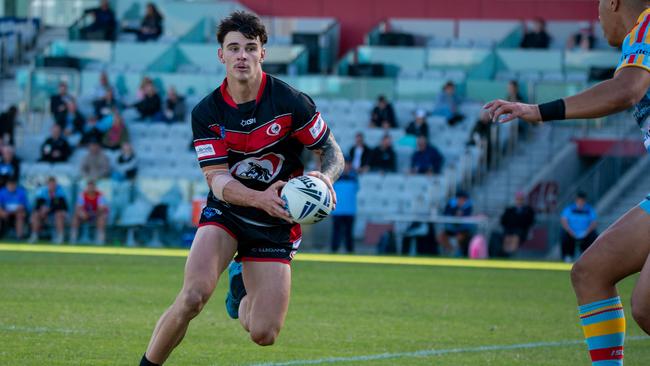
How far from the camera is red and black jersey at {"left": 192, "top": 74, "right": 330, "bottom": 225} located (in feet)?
26.9

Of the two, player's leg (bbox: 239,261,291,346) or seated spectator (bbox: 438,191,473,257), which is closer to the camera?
player's leg (bbox: 239,261,291,346)

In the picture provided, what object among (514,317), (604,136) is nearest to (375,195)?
(604,136)

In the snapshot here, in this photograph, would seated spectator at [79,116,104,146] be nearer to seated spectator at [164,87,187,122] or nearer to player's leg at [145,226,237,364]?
seated spectator at [164,87,187,122]

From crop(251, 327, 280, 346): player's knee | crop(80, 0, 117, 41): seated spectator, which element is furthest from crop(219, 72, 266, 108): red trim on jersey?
crop(80, 0, 117, 41): seated spectator

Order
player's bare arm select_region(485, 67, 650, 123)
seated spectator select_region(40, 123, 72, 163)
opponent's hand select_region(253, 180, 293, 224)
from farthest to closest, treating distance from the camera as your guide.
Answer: seated spectator select_region(40, 123, 72, 163)
opponent's hand select_region(253, 180, 293, 224)
player's bare arm select_region(485, 67, 650, 123)

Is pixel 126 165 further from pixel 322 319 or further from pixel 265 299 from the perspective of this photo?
pixel 265 299

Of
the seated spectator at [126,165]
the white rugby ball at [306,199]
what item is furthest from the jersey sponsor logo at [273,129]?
the seated spectator at [126,165]

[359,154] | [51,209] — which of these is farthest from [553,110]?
[51,209]

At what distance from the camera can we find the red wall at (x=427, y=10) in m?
37.1

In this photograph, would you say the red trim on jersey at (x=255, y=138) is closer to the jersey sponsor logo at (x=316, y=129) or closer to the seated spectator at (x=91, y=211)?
the jersey sponsor logo at (x=316, y=129)

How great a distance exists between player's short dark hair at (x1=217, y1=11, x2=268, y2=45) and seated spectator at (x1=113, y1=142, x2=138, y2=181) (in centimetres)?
1925

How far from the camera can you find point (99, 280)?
52.7 feet

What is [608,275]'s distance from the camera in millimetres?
6980

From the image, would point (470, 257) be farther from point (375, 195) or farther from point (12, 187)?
point (12, 187)
